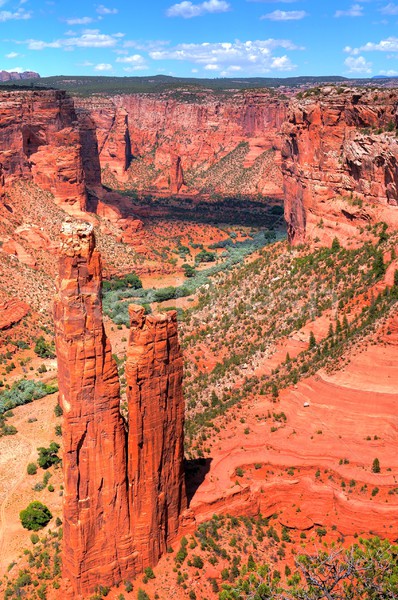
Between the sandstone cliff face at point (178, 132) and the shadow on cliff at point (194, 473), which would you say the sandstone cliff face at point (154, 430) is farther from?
the sandstone cliff face at point (178, 132)

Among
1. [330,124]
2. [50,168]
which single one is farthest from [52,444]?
[50,168]

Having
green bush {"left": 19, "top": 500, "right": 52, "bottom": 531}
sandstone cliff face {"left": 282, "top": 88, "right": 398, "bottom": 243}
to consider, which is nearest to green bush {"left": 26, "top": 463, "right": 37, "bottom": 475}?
green bush {"left": 19, "top": 500, "right": 52, "bottom": 531}

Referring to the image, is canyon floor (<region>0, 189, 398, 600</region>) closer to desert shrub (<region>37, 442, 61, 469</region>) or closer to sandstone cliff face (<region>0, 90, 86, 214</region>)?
desert shrub (<region>37, 442, 61, 469</region>)

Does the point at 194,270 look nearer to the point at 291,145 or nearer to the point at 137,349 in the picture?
the point at 291,145

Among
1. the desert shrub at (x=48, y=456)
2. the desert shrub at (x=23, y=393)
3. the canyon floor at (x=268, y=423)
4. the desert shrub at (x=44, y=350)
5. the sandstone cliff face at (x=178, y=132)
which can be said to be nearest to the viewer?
the canyon floor at (x=268, y=423)

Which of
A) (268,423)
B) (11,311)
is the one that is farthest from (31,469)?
(11,311)

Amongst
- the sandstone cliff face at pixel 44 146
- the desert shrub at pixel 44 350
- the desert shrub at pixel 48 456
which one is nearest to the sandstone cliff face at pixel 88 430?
the desert shrub at pixel 48 456

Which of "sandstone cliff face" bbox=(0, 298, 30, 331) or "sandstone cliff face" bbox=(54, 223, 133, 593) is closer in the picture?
"sandstone cliff face" bbox=(54, 223, 133, 593)
